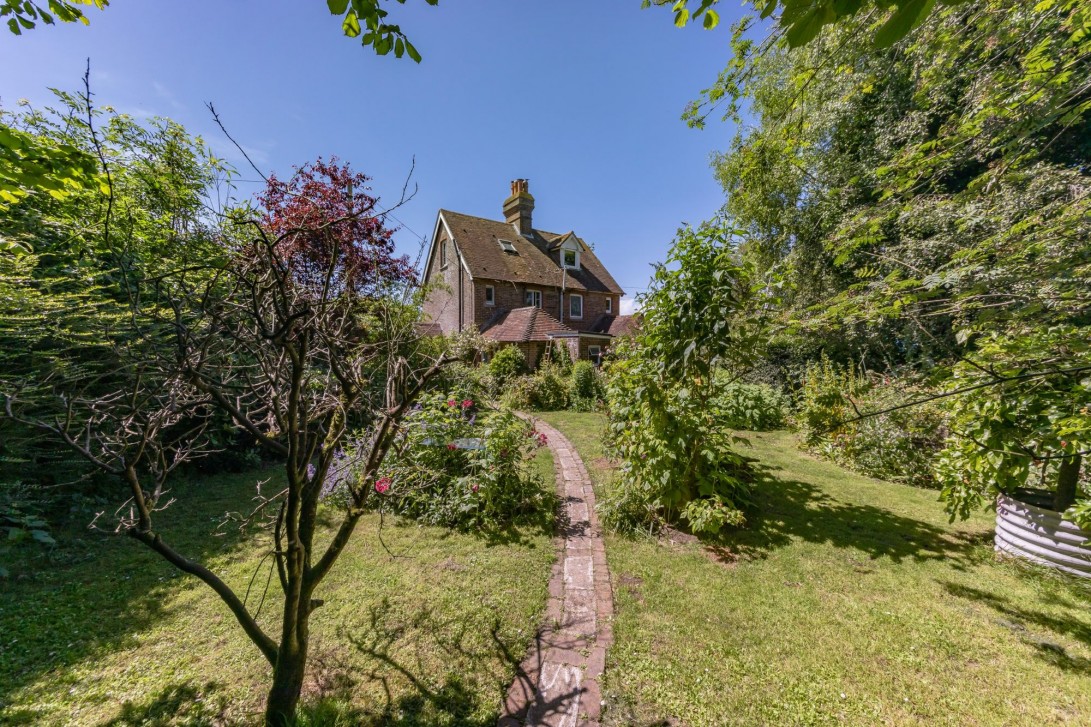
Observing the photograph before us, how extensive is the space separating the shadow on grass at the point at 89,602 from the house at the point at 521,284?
12601 mm

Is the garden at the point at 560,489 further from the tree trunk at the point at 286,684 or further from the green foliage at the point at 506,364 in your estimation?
the green foliage at the point at 506,364

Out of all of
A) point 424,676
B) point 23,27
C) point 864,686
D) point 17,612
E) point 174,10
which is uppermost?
point 174,10

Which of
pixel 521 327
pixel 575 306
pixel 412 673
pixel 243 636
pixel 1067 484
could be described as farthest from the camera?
pixel 575 306

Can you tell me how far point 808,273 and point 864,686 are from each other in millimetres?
13034

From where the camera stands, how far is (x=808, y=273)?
1251cm

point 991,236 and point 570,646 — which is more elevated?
point 991,236

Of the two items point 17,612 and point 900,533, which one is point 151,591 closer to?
point 17,612

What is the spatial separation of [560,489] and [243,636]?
3.76 m

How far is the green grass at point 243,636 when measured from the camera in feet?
7.89

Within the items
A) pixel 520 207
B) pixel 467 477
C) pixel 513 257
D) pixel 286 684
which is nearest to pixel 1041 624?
pixel 467 477

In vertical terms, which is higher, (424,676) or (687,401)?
(687,401)

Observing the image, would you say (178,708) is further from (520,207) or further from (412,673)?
(520,207)

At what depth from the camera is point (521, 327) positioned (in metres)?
17.1

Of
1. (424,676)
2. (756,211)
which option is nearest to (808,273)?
(756,211)
